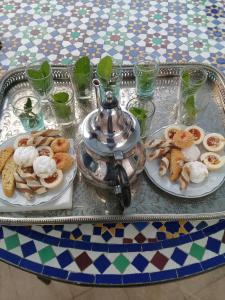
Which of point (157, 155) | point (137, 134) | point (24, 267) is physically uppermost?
point (137, 134)

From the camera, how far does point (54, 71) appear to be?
1.21m

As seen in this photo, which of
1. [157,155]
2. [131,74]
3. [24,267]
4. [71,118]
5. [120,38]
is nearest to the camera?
[24,267]

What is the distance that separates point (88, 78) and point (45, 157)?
1.14 feet

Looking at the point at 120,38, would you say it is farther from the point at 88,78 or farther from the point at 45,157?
the point at 45,157

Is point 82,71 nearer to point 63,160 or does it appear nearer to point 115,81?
point 115,81

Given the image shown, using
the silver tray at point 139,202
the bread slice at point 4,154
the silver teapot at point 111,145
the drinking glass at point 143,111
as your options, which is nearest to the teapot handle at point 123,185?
the silver teapot at point 111,145

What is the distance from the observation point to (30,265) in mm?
830

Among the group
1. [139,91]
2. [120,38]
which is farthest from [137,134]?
[120,38]

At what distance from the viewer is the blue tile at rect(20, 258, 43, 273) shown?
2.70 feet

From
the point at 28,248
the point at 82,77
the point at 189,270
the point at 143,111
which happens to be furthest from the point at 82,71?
the point at 189,270

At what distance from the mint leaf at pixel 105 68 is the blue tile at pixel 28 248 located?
21.6 inches

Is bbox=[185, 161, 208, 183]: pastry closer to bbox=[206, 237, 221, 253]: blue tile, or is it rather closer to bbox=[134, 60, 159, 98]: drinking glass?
bbox=[206, 237, 221, 253]: blue tile

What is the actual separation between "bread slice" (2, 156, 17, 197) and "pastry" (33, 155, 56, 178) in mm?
73

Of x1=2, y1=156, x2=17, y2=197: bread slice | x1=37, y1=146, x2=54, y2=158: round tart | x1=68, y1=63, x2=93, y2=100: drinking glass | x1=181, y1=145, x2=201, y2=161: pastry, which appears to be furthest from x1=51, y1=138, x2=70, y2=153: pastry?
x1=181, y1=145, x2=201, y2=161: pastry
